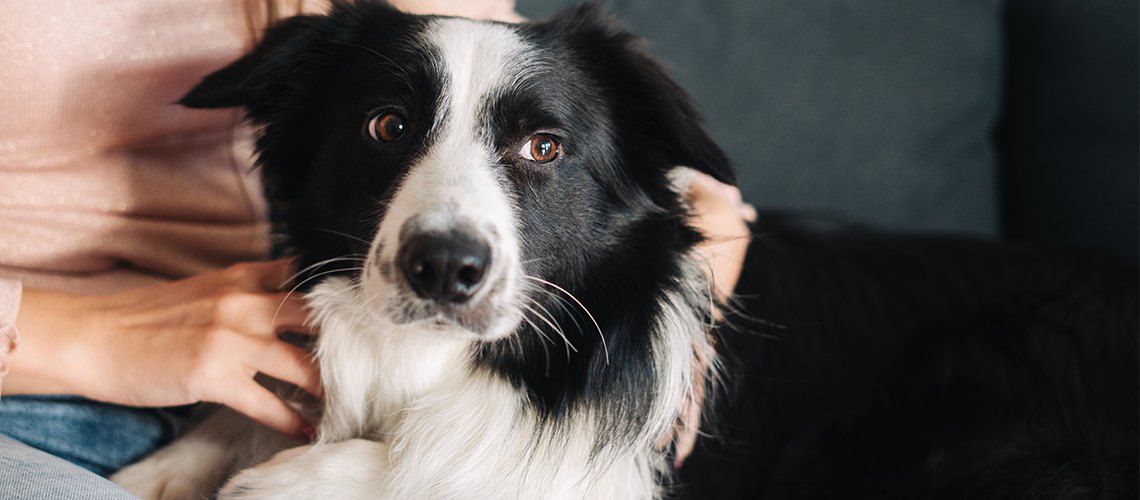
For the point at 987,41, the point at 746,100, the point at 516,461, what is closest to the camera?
the point at 516,461

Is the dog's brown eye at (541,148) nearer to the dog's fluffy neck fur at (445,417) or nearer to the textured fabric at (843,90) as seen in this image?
the dog's fluffy neck fur at (445,417)

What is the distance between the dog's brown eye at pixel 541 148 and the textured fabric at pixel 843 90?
3.66 ft

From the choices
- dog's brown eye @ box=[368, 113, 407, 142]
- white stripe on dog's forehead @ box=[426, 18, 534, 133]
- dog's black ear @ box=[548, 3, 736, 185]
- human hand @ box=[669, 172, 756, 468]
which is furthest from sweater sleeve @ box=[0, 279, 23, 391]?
human hand @ box=[669, 172, 756, 468]

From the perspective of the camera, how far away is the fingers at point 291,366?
1491mm

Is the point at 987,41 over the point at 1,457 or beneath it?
over

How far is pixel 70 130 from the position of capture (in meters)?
1.58

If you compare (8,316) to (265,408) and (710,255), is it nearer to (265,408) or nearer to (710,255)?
(265,408)

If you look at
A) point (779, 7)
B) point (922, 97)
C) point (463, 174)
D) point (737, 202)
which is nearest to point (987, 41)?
point (922, 97)

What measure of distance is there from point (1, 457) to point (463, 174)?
774mm

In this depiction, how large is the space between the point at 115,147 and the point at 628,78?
969mm

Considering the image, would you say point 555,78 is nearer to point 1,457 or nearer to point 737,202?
point 737,202

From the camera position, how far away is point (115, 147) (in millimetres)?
1668

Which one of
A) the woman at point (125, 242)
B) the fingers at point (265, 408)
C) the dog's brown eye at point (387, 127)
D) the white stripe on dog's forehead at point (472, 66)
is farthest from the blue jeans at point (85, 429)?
the white stripe on dog's forehead at point (472, 66)

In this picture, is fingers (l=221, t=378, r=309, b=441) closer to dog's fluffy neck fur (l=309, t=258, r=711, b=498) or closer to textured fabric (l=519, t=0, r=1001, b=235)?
dog's fluffy neck fur (l=309, t=258, r=711, b=498)
